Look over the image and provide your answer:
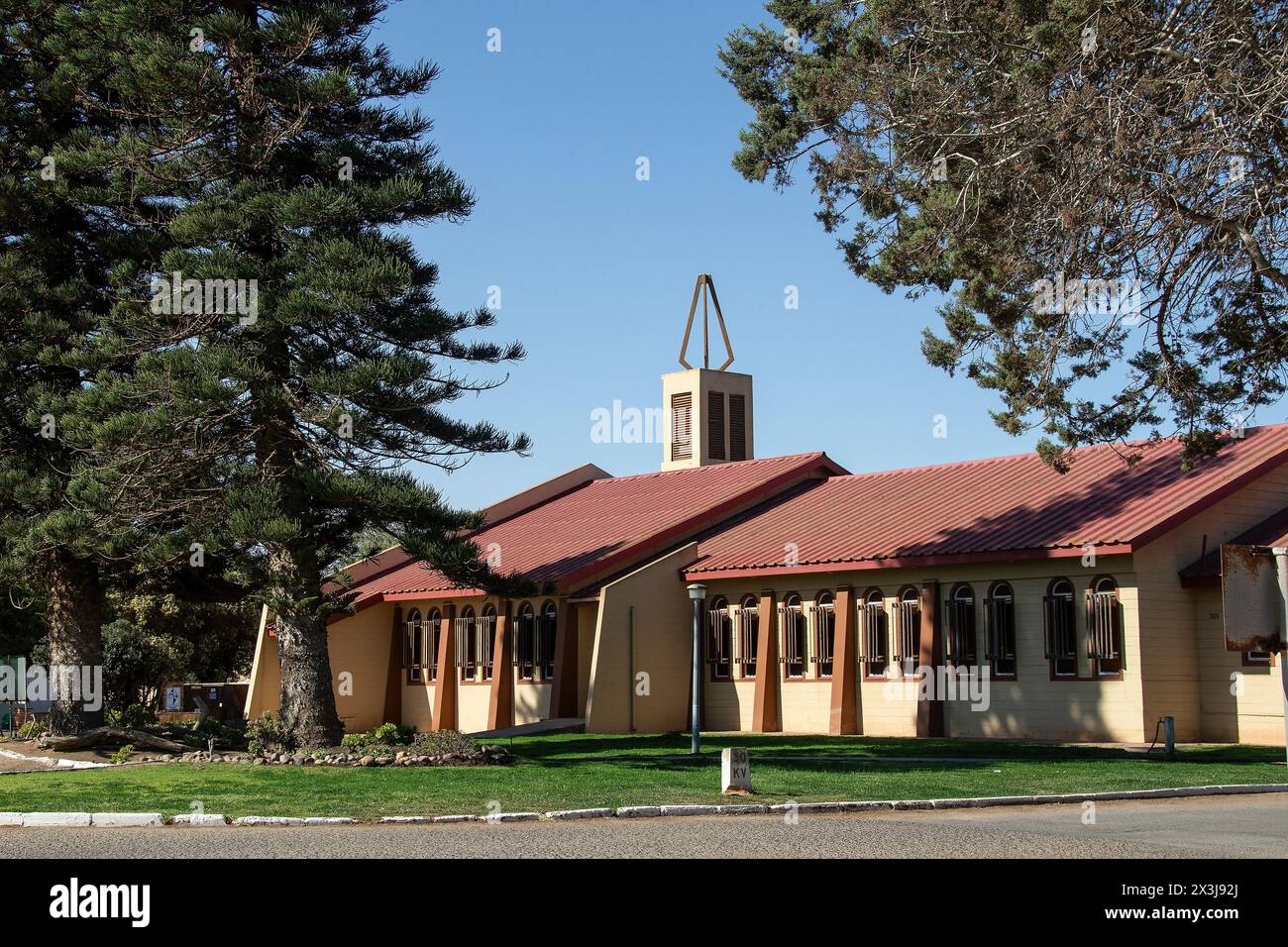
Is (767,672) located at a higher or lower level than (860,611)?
lower

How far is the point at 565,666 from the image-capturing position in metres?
31.5

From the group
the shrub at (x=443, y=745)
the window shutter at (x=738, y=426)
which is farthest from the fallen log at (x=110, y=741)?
the window shutter at (x=738, y=426)

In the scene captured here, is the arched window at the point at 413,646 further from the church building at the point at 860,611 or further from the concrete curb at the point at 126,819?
the concrete curb at the point at 126,819

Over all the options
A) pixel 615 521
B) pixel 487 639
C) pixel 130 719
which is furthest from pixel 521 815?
pixel 615 521

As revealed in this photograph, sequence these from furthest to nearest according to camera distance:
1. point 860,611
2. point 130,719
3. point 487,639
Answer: point 487,639 → point 860,611 → point 130,719

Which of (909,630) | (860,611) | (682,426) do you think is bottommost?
(909,630)

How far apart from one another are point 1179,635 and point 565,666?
42.3 feet

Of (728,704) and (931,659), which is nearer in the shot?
(931,659)

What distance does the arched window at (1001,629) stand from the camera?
2586cm

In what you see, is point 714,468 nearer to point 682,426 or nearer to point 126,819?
point 682,426

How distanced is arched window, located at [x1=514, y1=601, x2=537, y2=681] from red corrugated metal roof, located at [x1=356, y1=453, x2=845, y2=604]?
97cm

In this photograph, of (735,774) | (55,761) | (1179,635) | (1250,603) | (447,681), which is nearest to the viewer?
(1250,603)
